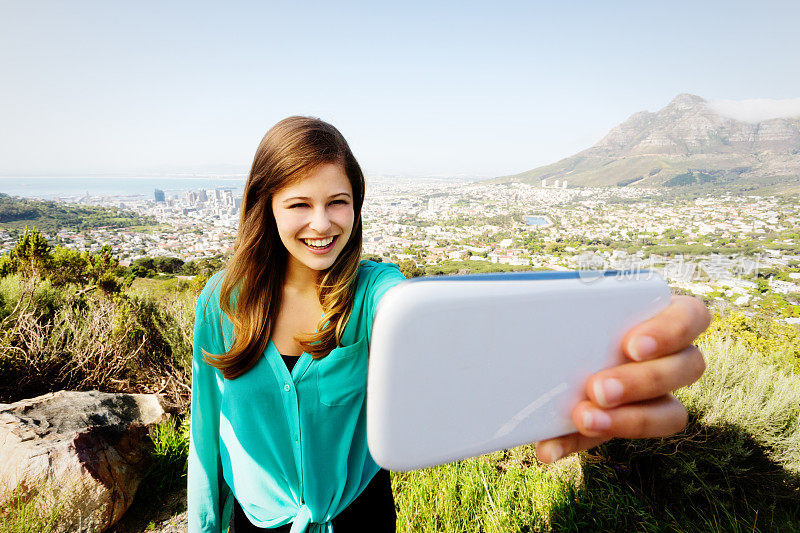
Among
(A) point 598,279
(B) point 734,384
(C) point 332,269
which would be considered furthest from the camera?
(B) point 734,384

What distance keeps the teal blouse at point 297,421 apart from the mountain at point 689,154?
15.8 metres

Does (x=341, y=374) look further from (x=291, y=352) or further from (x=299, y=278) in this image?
(x=299, y=278)

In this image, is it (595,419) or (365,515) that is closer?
(595,419)

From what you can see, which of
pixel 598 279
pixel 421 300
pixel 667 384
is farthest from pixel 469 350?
pixel 667 384

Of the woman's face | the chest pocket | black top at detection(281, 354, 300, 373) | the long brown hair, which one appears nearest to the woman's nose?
the woman's face

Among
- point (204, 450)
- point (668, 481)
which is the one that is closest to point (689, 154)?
point (668, 481)

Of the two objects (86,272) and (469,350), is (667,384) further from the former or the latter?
(86,272)

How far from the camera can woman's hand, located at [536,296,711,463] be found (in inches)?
25.5

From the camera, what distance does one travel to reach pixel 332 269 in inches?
51.4

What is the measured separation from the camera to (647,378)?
2.15 ft

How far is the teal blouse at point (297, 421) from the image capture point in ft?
3.89

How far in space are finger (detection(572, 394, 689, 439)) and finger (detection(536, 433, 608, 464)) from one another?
0.06m

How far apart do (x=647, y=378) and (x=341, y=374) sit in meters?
0.85

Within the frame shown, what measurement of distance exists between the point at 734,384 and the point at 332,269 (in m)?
3.98
